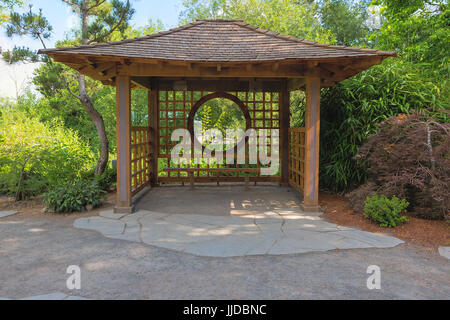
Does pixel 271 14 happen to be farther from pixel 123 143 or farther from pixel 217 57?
pixel 123 143

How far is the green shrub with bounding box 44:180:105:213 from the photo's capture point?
542cm

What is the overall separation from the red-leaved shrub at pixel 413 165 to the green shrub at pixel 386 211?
25 cm

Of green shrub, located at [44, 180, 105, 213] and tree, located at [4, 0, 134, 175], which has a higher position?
tree, located at [4, 0, 134, 175]

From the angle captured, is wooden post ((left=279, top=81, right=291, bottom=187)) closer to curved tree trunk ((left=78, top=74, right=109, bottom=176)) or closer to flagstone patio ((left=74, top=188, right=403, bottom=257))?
flagstone patio ((left=74, top=188, right=403, bottom=257))

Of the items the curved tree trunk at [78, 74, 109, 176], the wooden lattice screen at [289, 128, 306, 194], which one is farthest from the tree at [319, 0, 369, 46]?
the curved tree trunk at [78, 74, 109, 176]

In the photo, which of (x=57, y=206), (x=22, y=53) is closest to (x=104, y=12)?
(x=22, y=53)

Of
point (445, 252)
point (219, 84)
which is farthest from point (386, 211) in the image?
point (219, 84)

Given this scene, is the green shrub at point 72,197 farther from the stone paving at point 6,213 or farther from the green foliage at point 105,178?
the green foliage at point 105,178

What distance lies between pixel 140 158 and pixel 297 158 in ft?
9.76

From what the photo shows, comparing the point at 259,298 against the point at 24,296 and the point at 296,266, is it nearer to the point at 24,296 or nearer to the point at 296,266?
the point at 296,266

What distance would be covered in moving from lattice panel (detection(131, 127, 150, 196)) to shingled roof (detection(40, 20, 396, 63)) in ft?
5.02

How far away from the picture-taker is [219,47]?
214 inches

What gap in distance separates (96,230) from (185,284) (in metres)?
2.11
